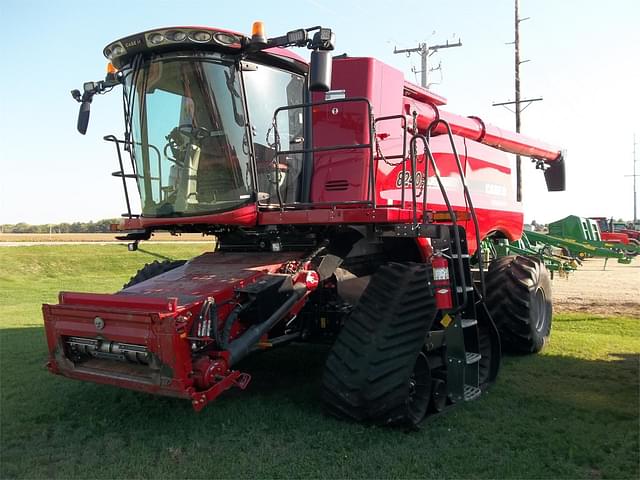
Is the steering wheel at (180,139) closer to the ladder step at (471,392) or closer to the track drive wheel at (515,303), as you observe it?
the ladder step at (471,392)

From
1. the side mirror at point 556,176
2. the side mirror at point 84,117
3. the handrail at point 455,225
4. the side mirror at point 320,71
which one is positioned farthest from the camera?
the side mirror at point 556,176

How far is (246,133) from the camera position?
473 centimetres

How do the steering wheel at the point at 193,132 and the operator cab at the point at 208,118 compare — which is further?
the steering wheel at the point at 193,132

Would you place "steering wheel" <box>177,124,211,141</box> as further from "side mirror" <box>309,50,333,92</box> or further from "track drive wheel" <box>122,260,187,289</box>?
"track drive wheel" <box>122,260,187,289</box>

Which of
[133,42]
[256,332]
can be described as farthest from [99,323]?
[133,42]

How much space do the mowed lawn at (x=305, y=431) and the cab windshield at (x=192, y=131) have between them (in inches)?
68.8

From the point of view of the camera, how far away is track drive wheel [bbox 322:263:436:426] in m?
3.98

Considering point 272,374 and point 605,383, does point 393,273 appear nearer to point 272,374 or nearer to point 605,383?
point 272,374

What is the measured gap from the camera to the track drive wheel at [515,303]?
6.22m

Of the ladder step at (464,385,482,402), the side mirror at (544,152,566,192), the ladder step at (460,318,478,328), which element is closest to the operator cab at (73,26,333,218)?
the ladder step at (460,318,478,328)

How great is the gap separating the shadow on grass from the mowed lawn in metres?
0.01

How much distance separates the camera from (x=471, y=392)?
4.73 meters

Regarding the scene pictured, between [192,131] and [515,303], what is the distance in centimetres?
394

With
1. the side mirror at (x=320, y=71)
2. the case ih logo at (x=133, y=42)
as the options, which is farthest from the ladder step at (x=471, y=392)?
the case ih logo at (x=133, y=42)
